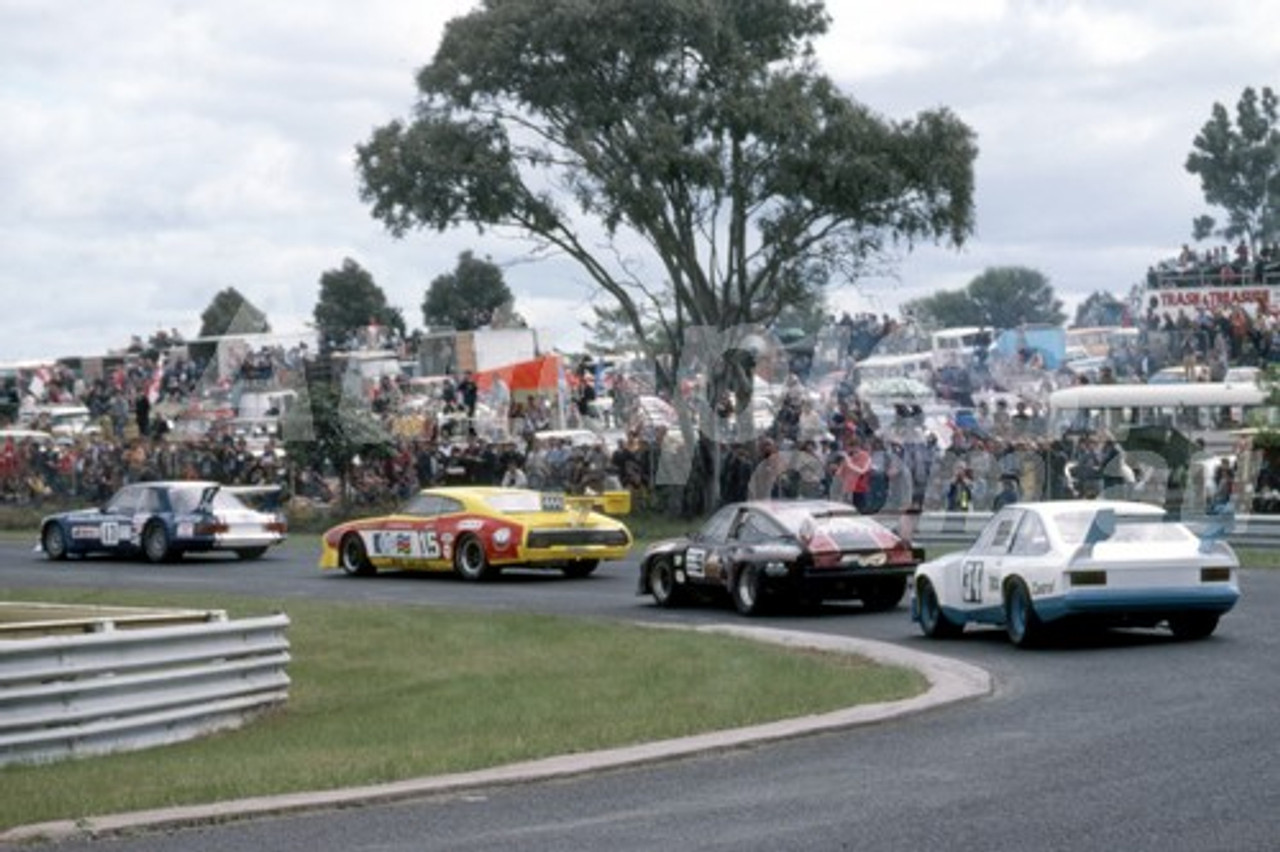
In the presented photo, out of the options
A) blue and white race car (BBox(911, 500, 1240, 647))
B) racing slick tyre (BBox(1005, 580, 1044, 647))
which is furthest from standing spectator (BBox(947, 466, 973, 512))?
racing slick tyre (BBox(1005, 580, 1044, 647))

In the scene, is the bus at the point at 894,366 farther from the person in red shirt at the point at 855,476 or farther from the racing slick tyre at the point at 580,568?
the racing slick tyre at the point at 580,568

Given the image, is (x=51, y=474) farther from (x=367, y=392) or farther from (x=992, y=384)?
(x=992, y=384)

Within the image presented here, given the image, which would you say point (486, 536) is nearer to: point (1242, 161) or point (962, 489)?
point (962, 489)

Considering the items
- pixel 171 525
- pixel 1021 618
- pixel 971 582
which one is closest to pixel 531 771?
pixel 1021 618

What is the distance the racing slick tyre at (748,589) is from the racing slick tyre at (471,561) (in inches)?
248

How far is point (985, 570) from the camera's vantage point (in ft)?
62.8

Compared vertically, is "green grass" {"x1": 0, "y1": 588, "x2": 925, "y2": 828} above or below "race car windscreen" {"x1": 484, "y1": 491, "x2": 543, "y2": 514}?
below

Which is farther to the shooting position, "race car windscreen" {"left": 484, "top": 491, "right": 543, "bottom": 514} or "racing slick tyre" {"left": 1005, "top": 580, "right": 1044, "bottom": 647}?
"race car windscreen" {"left": 484, "top": 491, "right": 543, "bottom": 514}

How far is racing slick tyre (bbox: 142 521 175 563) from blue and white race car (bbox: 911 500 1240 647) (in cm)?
1891

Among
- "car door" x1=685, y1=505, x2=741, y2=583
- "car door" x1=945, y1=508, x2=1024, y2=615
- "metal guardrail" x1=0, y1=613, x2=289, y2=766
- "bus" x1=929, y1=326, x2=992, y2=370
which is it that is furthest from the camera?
"bus" x1=929, y1=326, x2=992, y2=370

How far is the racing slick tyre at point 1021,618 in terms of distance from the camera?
60.3 feet

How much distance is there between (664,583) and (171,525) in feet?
41.9

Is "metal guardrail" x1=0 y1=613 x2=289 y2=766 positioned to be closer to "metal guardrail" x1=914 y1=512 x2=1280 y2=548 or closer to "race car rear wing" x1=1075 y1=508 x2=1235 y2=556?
"race car rear wing" x1=1075 y1=508 x2=1235 y2=556

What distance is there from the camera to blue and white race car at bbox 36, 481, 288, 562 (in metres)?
35.1
